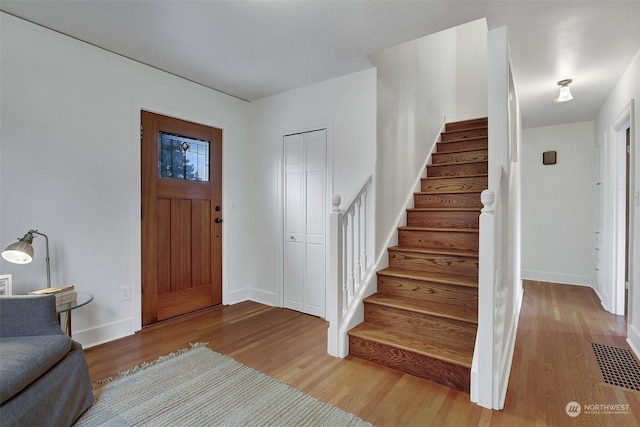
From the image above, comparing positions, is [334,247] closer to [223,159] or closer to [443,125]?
[223,159]

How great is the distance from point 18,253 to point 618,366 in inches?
163

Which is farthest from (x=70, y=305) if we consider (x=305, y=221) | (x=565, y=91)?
(x=565, y=91)

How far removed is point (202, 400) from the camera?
180 cm

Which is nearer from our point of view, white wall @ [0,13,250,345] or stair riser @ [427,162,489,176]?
white wall @ [0,13,250,345]

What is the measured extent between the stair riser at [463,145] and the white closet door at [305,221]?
6.17 ft

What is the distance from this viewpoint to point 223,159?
357cm

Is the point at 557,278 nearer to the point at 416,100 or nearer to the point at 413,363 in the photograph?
the point at 416,100

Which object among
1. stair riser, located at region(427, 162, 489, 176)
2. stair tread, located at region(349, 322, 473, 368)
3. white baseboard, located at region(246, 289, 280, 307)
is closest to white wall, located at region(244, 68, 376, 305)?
white baseboard, located at region(246, 289, 280, 307)

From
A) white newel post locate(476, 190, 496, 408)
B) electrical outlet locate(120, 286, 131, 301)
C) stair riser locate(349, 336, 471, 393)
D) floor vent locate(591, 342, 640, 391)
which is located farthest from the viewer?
electrical outlet locate(120, 286, 131, 301)

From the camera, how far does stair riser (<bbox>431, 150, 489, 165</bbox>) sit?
3571mm

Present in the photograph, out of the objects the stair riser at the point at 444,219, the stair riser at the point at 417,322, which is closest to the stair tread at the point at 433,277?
the stair riser at the point at 417,322

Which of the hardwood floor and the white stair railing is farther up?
the white stair railing

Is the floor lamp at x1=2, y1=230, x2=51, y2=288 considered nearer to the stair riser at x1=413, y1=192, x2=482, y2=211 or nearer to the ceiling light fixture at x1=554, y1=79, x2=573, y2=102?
the stair riser at x1=413, y1=192, x2=482, y2=211

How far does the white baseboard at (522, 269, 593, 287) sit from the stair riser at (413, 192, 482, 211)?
2.84 metres
